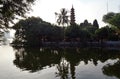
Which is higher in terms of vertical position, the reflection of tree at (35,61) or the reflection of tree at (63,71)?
the reflection of tree at (63,71)

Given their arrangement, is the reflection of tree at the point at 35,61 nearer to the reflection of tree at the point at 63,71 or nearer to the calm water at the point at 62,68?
the calm water at the point at 62,68

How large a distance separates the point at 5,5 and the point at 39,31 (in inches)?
2873

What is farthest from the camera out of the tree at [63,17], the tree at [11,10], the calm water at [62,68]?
the tree at [63,17]

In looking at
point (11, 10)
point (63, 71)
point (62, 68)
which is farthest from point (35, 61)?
point (11, 10)

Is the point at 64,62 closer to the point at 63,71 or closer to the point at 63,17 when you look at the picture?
the point at 63,71

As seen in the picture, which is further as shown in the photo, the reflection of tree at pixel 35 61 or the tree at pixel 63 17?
the tree at pixel 63 17

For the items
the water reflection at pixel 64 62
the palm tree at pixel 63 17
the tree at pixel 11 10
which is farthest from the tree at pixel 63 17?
the tree at pixel 11 10

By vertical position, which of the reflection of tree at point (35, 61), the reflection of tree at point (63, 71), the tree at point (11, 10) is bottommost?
the reflection of tree at point (35, 61)

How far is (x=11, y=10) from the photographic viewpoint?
32.9 ft

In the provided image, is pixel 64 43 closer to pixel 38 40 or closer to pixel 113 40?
pixel 38 40

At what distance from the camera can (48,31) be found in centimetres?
8331

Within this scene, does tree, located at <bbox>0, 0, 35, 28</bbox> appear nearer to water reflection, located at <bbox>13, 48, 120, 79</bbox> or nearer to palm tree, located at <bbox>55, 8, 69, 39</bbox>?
water reflection, located at <bbox>13, 48, 120, 79</bbox>

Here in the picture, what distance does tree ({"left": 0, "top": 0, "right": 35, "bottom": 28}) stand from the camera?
9632 millimetres

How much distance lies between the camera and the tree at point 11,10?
9632 millimetres
